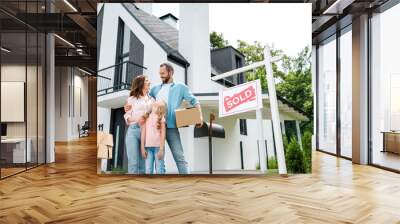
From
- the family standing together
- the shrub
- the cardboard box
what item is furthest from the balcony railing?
the shrub

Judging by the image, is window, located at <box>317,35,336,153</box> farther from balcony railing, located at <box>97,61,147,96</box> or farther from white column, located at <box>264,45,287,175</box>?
balcony railing, located at <box>97,61,147,96</box>

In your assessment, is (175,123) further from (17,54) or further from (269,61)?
(17,54)

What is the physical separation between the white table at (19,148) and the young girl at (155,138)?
2046 millimetres

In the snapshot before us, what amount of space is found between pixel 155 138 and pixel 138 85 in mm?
828

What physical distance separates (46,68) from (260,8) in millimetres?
4255

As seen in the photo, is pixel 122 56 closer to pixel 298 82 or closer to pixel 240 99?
Result: pixel 240 99

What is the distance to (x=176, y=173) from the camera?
5957 mm

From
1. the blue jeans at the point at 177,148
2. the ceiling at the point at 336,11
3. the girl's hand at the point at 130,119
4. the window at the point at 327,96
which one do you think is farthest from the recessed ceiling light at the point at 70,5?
the window at the point at 327,96

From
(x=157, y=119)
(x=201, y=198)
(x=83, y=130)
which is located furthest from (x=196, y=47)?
(x=83, y=130)

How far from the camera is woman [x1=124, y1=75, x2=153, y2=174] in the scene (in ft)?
19.5

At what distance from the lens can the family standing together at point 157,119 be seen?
19.4 feet

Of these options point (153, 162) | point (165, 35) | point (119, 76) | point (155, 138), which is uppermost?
point (165, 35)

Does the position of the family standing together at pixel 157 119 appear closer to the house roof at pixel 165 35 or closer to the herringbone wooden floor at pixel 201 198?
the house roof at pixel 165 35

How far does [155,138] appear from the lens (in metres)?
5.92
